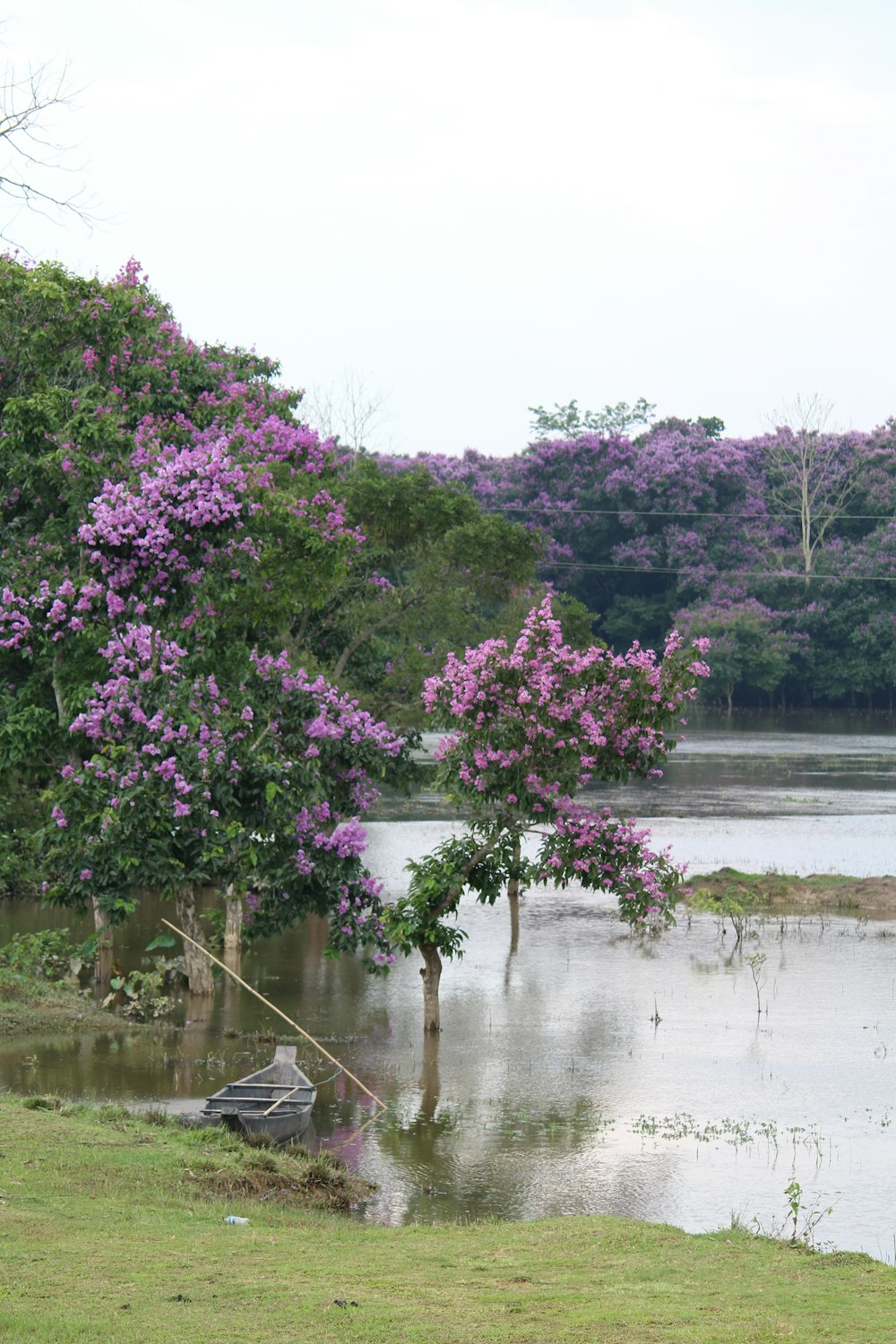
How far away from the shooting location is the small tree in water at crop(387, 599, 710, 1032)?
19.8m

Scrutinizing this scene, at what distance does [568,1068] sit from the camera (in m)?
19.8

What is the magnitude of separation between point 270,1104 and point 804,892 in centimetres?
1892

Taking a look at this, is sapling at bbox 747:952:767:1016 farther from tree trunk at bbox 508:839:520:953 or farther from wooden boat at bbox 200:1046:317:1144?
wooden boat at bbox 200:1046:317:1144

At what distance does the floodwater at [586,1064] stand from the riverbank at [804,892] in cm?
91

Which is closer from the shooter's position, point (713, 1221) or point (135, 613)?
point (713, 1221)

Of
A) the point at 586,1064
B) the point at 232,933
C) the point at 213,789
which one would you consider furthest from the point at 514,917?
the point at 213,789

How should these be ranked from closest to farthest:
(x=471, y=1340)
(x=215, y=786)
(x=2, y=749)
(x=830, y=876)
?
(x=471, y=1340), (x=215, y=786), (x=2, y=749), (x=830, y=876)

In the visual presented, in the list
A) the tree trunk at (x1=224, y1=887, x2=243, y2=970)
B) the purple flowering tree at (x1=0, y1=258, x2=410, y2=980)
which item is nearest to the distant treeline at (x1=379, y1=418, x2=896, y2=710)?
the tree trunk at (x1=224, y1=887, x2=243, y2=970)

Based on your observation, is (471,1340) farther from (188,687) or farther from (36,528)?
(36,528)

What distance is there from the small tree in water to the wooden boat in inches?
128

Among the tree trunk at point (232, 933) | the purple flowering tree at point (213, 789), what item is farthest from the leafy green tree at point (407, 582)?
the purple flowering tree at point (213, 789)

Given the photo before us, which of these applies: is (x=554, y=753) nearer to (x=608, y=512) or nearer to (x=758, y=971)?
(x=758, y=971)

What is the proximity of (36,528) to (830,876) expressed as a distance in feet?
63.1

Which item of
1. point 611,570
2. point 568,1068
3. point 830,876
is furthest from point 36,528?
point 611,570
